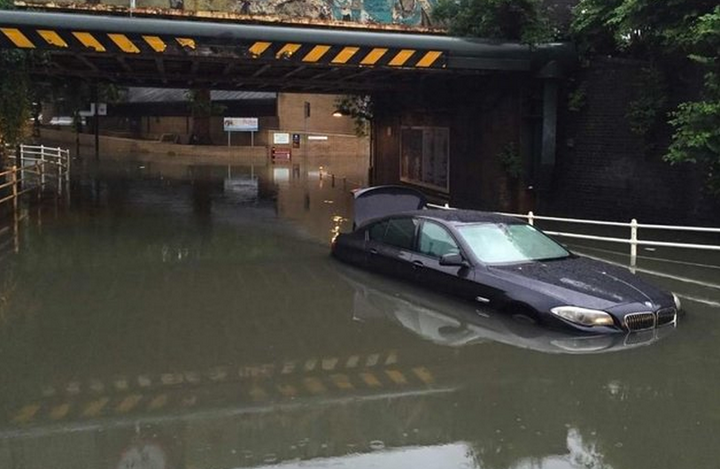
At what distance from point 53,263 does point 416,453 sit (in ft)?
28.8

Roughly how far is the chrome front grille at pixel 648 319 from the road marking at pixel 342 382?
291 cm

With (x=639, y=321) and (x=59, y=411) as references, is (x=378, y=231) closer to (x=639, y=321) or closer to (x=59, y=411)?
(x=639, y=321)

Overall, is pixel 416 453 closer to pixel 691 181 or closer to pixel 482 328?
pixel 482 328

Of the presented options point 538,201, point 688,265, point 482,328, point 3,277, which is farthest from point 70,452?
point 538,201

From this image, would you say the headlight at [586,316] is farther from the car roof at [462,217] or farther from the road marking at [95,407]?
the road marking at [95,407]

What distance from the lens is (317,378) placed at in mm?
6402

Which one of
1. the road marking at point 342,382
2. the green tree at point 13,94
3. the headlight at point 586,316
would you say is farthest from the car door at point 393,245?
the green tree at point 13,94

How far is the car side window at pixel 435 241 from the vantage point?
9188 millimetres

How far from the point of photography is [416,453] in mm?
4902

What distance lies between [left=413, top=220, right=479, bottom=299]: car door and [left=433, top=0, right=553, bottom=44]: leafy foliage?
792 cm

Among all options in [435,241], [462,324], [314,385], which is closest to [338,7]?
[435,241]

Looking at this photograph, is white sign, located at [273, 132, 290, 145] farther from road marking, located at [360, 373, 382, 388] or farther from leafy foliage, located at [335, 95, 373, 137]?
road marking, located at [360, 373, 382, 388]

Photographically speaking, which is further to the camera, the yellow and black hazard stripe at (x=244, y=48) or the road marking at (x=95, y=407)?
the yellow and black hazard stripe at (x=244, y=48)

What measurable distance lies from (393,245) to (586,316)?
3.51m
